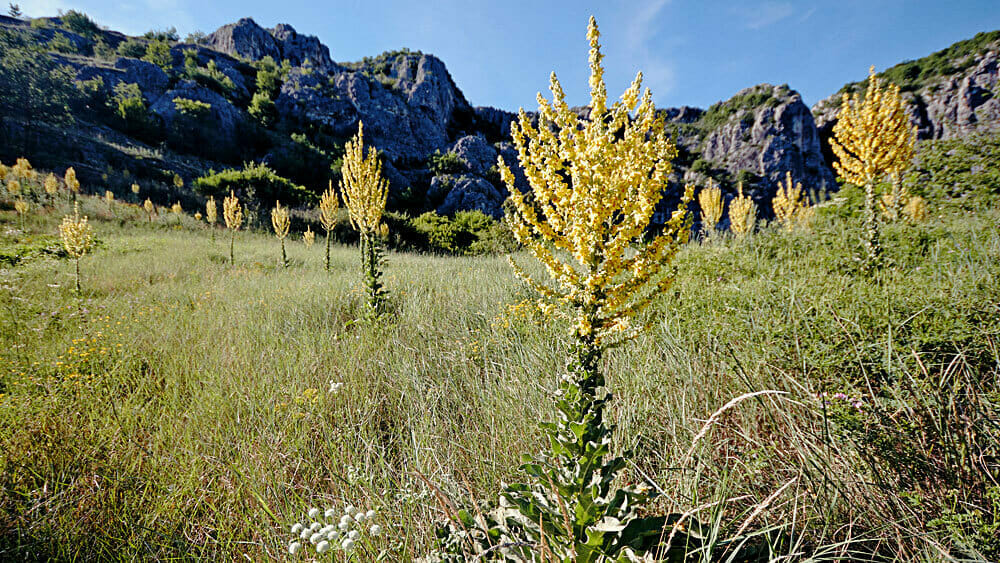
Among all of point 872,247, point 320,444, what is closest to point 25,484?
point 320,444

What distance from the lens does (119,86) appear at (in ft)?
93.4

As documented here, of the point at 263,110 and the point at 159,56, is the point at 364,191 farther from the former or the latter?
the point at 159,56

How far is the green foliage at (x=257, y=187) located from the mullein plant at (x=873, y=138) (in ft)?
78.6

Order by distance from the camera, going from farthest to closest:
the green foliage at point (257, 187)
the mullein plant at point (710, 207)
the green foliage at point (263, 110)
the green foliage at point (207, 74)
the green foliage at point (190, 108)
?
the green foliage at point (263, 110)
the green foliage at point (207, 74)
the green foliage at point (190, 108)
the green foliage at point (257, 187)
the mullein plant at point (710, 207)

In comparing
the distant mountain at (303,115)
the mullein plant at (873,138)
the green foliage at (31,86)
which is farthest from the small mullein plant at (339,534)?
the green foliage at (31,86)

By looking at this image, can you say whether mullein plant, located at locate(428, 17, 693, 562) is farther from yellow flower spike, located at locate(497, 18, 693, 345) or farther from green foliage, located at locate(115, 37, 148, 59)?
green foliage, located at locate(115, 37, 148, 59)

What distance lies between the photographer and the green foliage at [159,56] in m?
34.7

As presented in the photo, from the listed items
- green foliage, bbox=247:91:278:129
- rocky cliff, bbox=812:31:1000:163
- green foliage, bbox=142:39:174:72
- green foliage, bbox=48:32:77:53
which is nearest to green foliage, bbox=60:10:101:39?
green foliage, bbox=48:32:77:53

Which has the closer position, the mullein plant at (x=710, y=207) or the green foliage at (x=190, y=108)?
the mullein plant at (x=710, y=207)

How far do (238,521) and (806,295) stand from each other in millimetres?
4782

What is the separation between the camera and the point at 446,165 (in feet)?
130

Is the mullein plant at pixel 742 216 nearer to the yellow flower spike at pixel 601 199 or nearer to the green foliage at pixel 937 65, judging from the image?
the yellow flower spike at pixel 601 199

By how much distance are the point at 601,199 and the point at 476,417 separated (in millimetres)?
1794

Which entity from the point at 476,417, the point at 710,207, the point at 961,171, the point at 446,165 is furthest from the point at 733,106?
the point at 476,417
